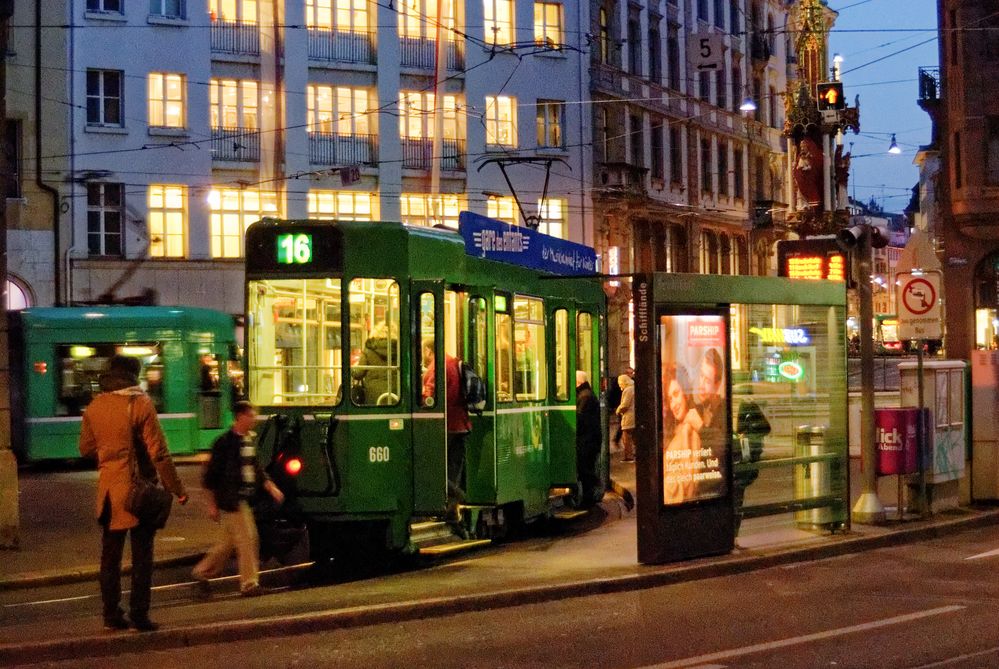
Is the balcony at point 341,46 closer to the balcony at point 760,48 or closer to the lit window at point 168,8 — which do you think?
the lit window at point 168,8

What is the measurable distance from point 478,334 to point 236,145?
2701cm

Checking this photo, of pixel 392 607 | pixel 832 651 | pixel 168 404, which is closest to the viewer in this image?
pixel 832 651

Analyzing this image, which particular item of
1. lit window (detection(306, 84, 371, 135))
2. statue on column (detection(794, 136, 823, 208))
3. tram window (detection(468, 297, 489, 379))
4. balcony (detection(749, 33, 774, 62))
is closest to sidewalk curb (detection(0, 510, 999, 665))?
tram window (detection(468, 297, 489, 379))

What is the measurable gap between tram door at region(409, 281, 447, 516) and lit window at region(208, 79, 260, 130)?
2802 centimetres

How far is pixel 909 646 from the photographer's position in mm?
9648

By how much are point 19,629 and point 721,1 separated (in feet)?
163

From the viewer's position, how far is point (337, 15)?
136ft

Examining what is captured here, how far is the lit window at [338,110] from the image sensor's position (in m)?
41.1

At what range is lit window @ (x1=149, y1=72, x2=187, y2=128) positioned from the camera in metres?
39.4

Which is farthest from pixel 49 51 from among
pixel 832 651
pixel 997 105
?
pixel 832 651

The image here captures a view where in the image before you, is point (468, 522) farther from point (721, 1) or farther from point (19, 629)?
point (721, 1)

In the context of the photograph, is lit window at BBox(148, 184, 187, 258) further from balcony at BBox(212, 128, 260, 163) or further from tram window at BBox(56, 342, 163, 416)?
tram window at BBox(56, 342, 163, 416)

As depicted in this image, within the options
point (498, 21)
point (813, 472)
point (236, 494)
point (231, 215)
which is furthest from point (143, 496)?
point (498, 21)

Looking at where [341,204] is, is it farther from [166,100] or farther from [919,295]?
[919,295]
